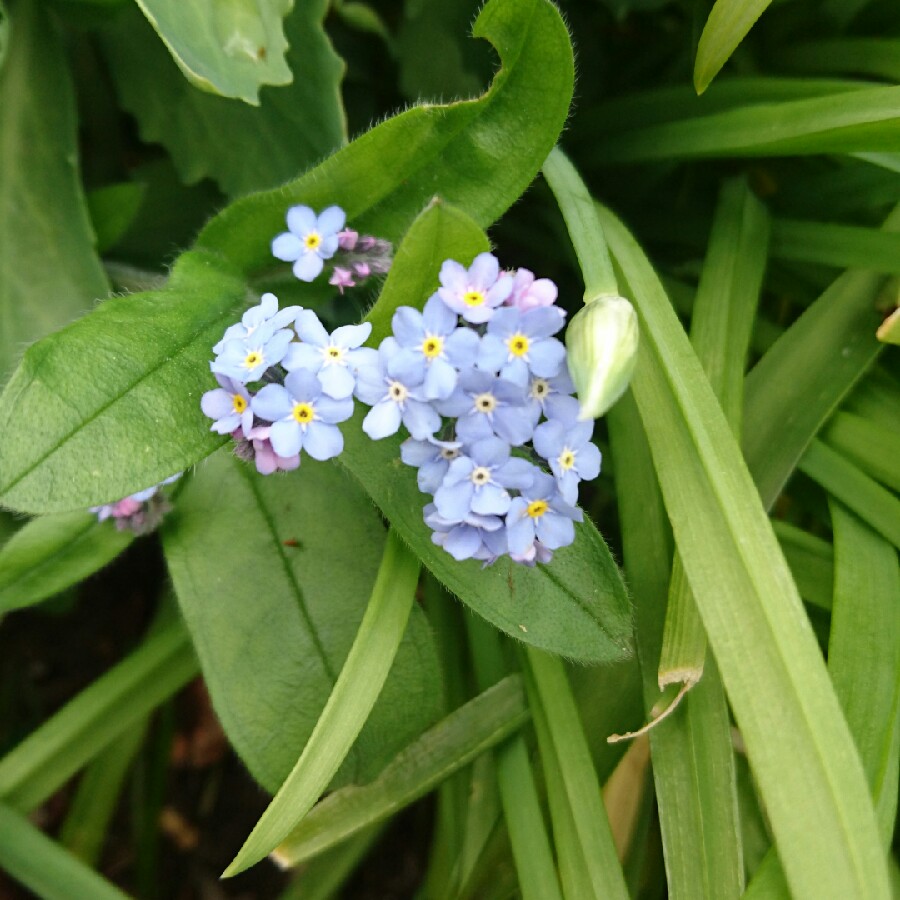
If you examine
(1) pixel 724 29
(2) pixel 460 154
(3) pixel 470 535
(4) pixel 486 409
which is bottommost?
(3) pixel 470 535

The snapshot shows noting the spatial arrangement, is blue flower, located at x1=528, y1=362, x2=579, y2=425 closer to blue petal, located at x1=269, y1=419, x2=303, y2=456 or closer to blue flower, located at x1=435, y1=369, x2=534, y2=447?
blue flower, located at x1=435, y1=369, x2=534, y2=447

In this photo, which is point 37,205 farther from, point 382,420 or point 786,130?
point 786,130

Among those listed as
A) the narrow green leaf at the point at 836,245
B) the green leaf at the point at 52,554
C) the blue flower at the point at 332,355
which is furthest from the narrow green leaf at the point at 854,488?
the green leaf at the point at 52,554

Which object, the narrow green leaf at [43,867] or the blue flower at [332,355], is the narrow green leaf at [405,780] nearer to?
the narrow green leaf at [43,867]

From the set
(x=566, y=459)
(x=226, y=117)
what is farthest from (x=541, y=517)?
(x=226, y=117)

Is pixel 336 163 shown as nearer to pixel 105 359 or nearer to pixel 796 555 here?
pixel 105 359

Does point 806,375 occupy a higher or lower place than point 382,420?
higher

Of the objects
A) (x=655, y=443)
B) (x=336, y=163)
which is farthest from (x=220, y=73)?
(x=655, y=443)
